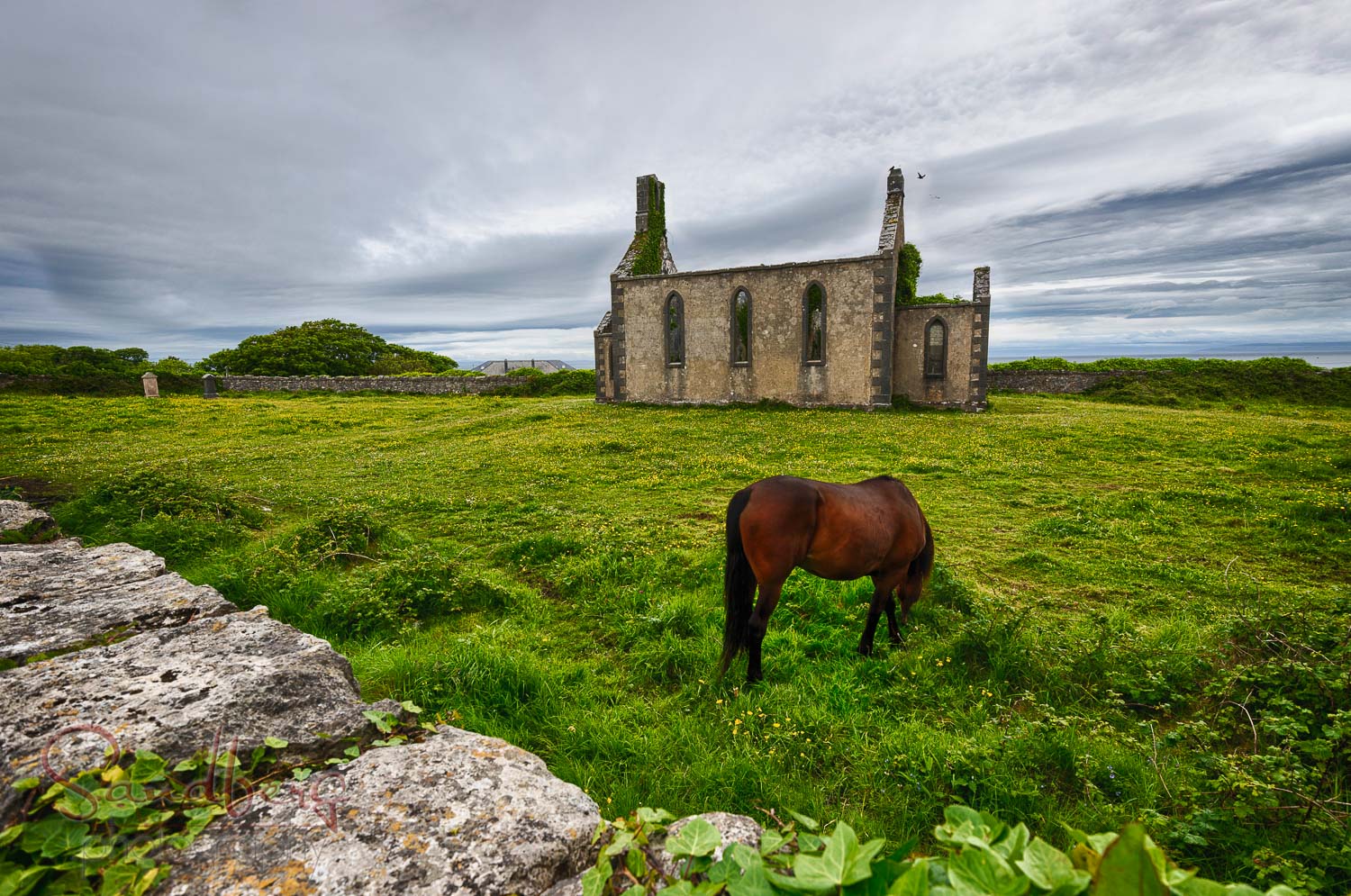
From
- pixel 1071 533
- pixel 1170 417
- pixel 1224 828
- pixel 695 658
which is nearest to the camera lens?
pixel 1224 828

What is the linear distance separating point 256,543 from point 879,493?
26.5 feet

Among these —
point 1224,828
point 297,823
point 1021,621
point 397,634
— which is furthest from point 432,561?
point 1224,828

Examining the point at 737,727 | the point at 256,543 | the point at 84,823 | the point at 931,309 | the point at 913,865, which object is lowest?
the point at 737,727

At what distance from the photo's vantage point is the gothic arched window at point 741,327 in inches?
1078

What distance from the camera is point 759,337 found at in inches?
1072

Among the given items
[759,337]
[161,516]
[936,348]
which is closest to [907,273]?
[936,348]

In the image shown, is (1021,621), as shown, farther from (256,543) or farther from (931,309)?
(931,309)

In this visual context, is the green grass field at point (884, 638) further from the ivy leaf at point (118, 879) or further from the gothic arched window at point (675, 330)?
the gothic arched window at point (675, 330)

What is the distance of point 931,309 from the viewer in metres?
25.8

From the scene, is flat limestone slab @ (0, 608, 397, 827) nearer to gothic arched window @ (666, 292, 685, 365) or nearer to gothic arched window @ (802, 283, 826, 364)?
gothic arched window @ (802, 283, 826, 364)

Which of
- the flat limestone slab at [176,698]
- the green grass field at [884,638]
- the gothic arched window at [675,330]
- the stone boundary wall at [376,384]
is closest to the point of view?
the flat limestone slab at [176,698]

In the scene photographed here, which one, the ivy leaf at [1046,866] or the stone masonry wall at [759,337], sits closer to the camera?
the ivy leaf at [1046,866]

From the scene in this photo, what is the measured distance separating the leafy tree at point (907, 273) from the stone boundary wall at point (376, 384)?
25.7m

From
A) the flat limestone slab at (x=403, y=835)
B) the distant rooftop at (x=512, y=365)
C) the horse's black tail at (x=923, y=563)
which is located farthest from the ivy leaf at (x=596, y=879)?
the distant rooftop at (x=512, y=365)
